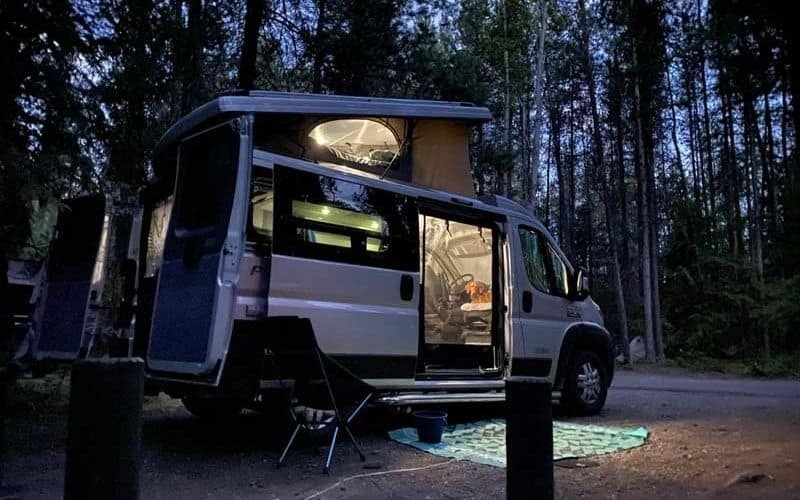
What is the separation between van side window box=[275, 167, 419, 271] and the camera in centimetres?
540

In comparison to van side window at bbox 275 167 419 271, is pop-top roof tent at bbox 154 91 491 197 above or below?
above

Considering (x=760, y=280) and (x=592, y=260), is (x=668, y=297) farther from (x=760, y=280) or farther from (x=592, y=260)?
(x=592, y=260)

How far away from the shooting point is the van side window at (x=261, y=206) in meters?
5.27

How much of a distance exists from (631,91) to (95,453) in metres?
5.72

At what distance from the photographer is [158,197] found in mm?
6438

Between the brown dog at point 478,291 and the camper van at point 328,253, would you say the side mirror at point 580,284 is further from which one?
the brown dog at point 478,291

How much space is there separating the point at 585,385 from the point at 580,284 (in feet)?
3.99

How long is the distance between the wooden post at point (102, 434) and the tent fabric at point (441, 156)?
15.7ft

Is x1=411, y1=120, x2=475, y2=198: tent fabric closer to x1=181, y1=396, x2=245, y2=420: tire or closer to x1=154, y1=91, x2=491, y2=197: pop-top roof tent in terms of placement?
x1=154, y1=91, x2=491, y2=197: pop-top roof tent

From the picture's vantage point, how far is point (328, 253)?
5598 millimetres

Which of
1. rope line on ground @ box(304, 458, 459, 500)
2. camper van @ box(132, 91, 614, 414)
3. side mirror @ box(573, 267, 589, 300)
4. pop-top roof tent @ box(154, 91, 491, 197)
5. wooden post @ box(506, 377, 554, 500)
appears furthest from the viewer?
side mirror @ box(573, 267, 589, 300)

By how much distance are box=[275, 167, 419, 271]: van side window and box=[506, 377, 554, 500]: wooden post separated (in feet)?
10.4

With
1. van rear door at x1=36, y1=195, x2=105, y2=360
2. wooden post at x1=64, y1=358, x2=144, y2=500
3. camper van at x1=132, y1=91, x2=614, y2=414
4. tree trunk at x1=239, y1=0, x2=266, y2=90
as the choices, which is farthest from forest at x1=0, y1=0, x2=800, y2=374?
wooden post at x1=64, y1=358, x2=144, y2=500

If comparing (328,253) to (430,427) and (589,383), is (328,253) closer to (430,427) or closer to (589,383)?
(430,427)
